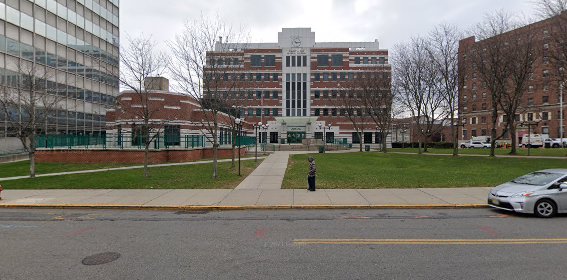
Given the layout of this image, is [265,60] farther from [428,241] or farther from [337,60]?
[428,241]

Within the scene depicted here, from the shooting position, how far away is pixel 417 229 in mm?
7312

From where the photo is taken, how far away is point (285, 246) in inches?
240

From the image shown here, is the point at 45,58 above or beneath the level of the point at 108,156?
above

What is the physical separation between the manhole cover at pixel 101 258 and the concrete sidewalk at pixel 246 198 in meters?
4.28

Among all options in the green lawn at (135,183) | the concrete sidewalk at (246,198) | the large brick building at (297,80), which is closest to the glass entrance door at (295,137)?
the large brick building at (297,80)

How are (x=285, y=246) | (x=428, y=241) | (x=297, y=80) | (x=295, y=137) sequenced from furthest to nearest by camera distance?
(x=297, y=80) < (x=295, y=137) < (x=428, y=241) < (x=285, y=246)

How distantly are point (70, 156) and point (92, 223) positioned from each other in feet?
71.9

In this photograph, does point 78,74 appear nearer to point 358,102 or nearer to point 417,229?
point 358,102

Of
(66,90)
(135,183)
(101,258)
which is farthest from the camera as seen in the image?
(66,90)

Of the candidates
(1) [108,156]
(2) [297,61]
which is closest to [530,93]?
(2) [297,61]

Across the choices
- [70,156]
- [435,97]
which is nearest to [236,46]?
[70,156]

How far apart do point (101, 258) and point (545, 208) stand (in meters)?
10.3

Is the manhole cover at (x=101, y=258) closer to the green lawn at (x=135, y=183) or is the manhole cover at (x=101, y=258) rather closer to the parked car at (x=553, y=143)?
the green lawn at (x=135, y=183)

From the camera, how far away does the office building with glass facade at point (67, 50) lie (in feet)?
113
